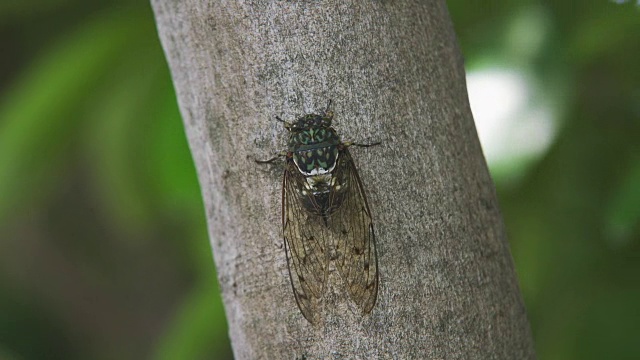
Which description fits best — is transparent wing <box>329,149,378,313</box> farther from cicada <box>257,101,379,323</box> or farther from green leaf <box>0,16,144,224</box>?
green leaf <box>0,16,144,224</box>

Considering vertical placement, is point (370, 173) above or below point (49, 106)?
below

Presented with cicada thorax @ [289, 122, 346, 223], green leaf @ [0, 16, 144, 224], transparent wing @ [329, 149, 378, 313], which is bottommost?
transparent wing @ [329, 149, 378, 313]

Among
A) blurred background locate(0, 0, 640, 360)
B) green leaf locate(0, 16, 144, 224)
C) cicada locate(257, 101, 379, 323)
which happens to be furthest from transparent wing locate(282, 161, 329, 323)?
green leaf locate(0, 16, 144, 224)

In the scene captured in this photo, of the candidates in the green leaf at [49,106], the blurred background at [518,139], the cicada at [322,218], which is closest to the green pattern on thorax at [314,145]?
the cicada at [322,218]

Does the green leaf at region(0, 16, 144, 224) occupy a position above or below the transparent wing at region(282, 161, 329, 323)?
above

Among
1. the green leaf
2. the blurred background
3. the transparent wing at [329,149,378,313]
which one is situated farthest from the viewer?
the green leaf

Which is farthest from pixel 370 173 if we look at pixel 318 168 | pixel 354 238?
pixel 318 168

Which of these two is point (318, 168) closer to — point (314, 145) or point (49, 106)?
point (314, 145)
